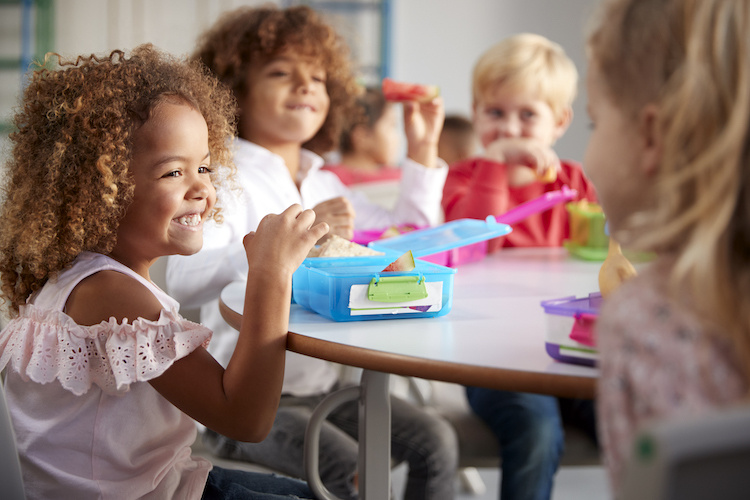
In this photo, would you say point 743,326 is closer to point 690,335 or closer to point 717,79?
point 690,335

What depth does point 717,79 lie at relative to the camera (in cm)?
49

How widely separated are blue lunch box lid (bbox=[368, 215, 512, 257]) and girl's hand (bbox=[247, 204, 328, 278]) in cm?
21

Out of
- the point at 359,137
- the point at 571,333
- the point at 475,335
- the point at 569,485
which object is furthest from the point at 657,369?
the point at 359,137

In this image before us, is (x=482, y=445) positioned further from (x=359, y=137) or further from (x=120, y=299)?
(x=359, y=137)

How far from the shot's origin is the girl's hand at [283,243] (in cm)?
88

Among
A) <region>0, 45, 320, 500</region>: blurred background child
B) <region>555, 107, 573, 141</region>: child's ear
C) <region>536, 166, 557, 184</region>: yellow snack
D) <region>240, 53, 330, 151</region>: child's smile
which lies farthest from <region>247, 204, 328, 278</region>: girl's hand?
<region>555, 107, 573, 141</region>: child's ear

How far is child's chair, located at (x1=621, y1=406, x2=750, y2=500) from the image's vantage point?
0.33 metres

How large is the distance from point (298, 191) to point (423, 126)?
346 millimetres

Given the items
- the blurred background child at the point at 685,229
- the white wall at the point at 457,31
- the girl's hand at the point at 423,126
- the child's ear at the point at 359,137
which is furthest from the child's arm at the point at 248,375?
the white wall at the point at 457,31

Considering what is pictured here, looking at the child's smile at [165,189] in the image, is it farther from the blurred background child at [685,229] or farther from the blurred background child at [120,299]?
the blurred background child at [685,229]

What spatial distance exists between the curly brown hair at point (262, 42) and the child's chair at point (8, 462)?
110cm

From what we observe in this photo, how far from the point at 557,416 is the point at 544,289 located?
0.82 feet

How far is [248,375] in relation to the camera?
838mm

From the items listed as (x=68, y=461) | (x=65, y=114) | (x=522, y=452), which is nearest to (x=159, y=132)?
(x=65, y=114)
